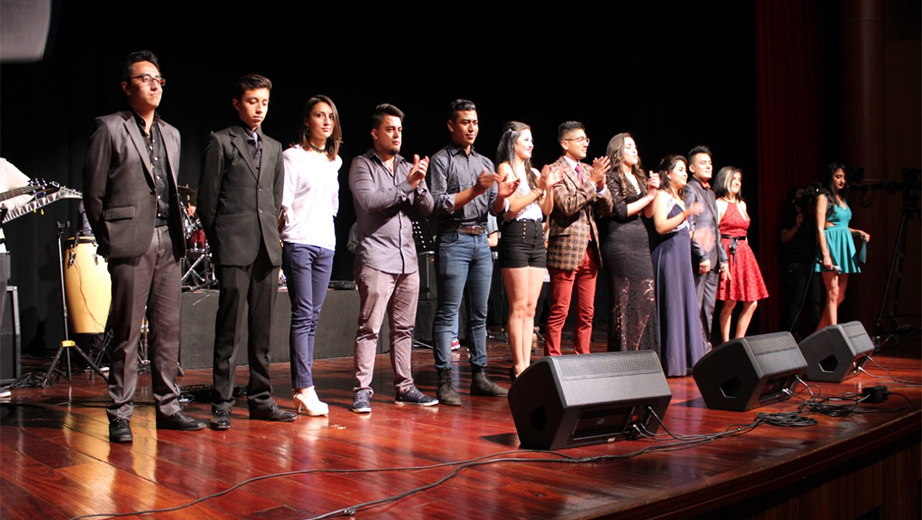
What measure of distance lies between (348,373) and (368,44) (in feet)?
13.5

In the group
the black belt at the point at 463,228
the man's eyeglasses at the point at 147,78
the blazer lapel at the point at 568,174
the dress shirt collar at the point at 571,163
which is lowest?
the black belt at the point at 463,228

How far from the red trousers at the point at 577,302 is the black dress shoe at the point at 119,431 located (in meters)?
2.16

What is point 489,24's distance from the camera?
784 centimetres

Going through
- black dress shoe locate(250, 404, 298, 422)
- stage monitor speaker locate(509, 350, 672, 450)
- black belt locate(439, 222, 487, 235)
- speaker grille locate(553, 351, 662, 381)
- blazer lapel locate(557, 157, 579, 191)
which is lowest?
black dress shoe locate(250, 404, 298, 422)

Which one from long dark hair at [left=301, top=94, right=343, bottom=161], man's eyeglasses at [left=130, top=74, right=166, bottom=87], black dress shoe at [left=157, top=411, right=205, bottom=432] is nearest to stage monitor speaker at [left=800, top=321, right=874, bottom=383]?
long dark hair at [left=301, top=94, right=343, bottom=161]

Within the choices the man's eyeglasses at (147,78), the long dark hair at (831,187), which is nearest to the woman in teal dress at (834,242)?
the long dark hair at (831,187)

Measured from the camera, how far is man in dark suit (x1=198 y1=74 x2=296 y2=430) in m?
3.07

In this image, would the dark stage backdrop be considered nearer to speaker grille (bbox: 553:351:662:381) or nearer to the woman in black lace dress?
the woman in black lace dress

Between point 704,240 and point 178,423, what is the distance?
358 centimetres

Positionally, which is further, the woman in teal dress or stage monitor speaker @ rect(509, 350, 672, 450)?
the woman in teal dress

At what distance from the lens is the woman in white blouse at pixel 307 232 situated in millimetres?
3355

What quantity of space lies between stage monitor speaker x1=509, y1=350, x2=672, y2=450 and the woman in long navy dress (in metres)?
1.81

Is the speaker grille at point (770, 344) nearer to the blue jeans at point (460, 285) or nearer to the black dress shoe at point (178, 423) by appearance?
the blue jeans at point (460, 285)

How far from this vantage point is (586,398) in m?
2.54
